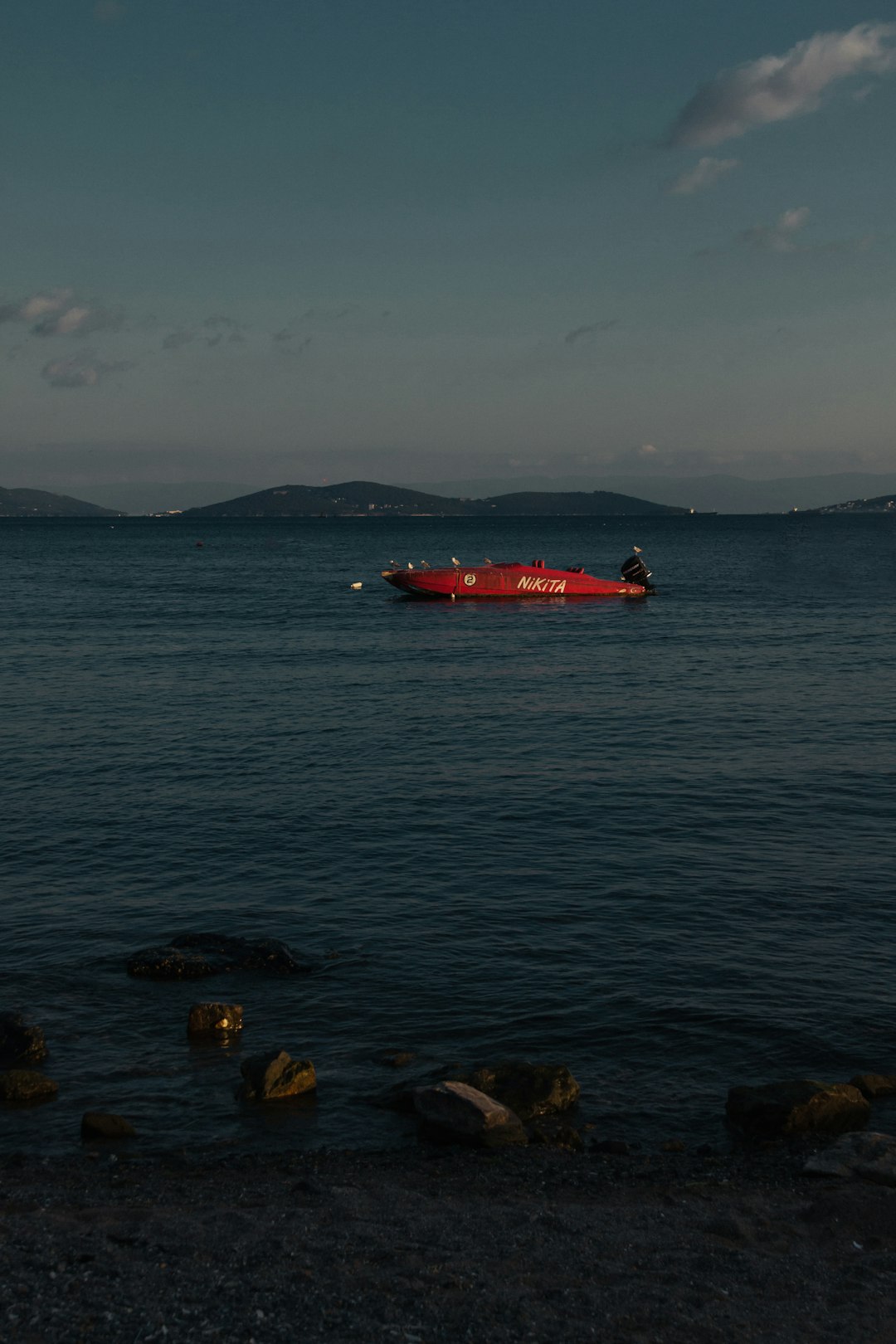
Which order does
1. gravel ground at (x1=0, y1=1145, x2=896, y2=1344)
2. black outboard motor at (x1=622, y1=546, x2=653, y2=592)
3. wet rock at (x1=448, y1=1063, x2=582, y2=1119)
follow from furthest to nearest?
black outboard motor at (x1=622, y1=546, x2=653, y2=592), wet rock at (x1=448, y1=1063, x2=582, y2=1119), gravel ground at (x1=0, y1=1145, x2=896, y2=1344)

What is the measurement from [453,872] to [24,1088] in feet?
39.5

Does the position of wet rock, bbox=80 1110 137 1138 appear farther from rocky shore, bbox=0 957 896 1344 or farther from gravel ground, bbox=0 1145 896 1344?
gravel ground, bbox=0 1145 896 1344

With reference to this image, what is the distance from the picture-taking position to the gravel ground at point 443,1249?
36.0ft

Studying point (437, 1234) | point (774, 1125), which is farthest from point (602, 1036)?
point (437, 1234)

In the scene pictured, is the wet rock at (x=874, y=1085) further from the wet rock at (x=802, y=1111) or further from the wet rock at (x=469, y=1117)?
the wet rock at (x=469, y=1117)

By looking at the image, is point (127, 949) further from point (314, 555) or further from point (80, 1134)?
point (314, 555)

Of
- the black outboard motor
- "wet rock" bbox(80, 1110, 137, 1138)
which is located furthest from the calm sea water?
the black outboard motor

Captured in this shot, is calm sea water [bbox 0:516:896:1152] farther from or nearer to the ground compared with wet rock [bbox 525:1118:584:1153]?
farther from the ground

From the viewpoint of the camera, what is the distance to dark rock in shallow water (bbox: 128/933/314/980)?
70.3ft

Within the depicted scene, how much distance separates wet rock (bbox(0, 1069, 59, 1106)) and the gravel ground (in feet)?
6.01

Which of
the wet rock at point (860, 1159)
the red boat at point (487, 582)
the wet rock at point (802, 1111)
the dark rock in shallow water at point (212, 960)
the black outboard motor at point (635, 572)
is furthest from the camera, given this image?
the black outboard motor at point (635, 572)

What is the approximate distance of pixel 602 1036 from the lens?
19125mm

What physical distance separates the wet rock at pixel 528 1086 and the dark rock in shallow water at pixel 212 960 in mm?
5755

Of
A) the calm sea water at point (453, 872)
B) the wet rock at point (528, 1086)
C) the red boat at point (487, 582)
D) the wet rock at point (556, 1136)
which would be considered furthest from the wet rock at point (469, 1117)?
the red boat at point (487, 582)
